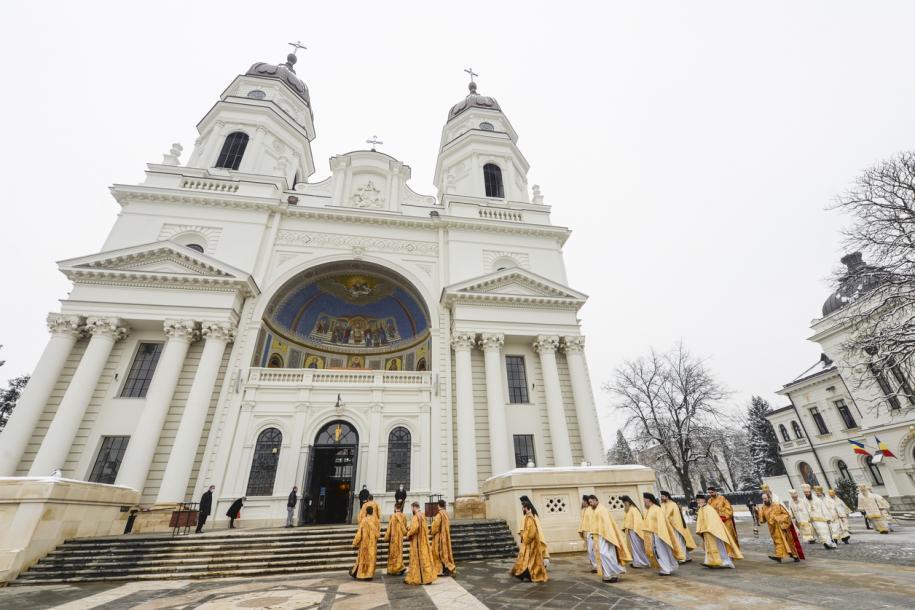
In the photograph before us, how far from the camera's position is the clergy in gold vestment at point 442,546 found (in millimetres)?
8172

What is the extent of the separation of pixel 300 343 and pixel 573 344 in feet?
46.1

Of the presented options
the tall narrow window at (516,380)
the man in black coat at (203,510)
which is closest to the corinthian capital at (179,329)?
the man in black coat at (203,510)

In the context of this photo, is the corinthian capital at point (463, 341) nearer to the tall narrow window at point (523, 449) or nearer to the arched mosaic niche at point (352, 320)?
the arched mosaic niche at point (352, 320)

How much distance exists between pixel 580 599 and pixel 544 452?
12.1m

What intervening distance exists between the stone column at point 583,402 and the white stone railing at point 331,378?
6791 mm

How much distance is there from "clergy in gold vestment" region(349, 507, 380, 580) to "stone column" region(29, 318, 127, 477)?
12.5m

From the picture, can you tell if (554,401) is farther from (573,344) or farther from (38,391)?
(38,391)

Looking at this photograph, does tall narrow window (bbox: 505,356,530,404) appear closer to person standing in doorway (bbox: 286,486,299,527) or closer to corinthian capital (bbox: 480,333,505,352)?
corinthian capital (bbox: 480,333,505,352)

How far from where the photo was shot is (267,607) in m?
5.69

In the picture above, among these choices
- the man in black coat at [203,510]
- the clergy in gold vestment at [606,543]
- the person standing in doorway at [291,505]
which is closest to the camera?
the clergy in gold vestment at [606,543]

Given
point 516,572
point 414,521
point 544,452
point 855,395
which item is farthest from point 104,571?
point 855,395

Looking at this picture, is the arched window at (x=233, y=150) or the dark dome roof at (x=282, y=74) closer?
the arched window at (x=233, y=150)

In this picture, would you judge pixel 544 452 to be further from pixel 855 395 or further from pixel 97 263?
pixel 855 395

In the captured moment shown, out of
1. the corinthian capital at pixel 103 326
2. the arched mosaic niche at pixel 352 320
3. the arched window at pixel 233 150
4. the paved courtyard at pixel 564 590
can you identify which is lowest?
the paved courtyard at pixel 564 590
